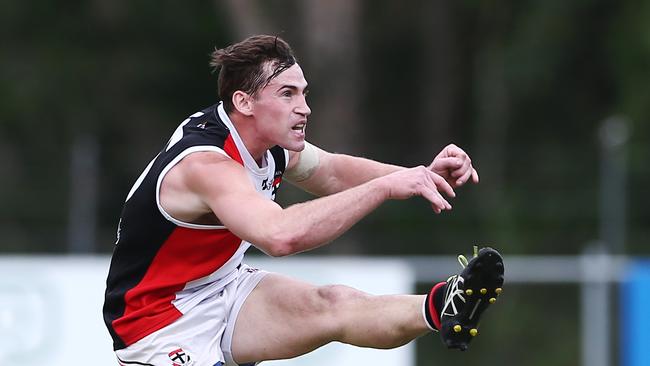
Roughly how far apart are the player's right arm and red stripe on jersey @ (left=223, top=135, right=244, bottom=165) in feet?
0.90

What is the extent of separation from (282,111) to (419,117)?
1364cm

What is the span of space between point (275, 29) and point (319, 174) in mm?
9140

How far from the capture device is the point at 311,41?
14883 millimetres

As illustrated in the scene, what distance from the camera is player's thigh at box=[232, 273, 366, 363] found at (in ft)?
17.4

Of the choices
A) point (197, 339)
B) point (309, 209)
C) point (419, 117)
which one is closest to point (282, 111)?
point (309, 209)

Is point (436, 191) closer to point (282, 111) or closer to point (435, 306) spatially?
point (435, 306)

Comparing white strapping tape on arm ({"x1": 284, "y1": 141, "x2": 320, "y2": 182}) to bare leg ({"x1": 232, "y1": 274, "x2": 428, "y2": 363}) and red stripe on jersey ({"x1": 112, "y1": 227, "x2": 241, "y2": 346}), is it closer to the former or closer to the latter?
bare leg ({"x1": 232, "y1": 274, "x2": 428, "y2": 363})

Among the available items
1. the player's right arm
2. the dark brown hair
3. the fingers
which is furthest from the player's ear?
the fingers

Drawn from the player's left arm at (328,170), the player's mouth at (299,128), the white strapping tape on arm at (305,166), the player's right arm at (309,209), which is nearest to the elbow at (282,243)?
the player's right arm at (309,209)

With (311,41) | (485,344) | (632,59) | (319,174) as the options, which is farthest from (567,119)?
(319,174)

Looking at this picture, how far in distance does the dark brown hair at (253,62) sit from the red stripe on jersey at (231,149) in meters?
0.21

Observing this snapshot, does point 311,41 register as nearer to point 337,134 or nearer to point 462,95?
point 337,134

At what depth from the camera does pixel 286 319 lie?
5.39m

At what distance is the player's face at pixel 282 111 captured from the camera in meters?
5.11
